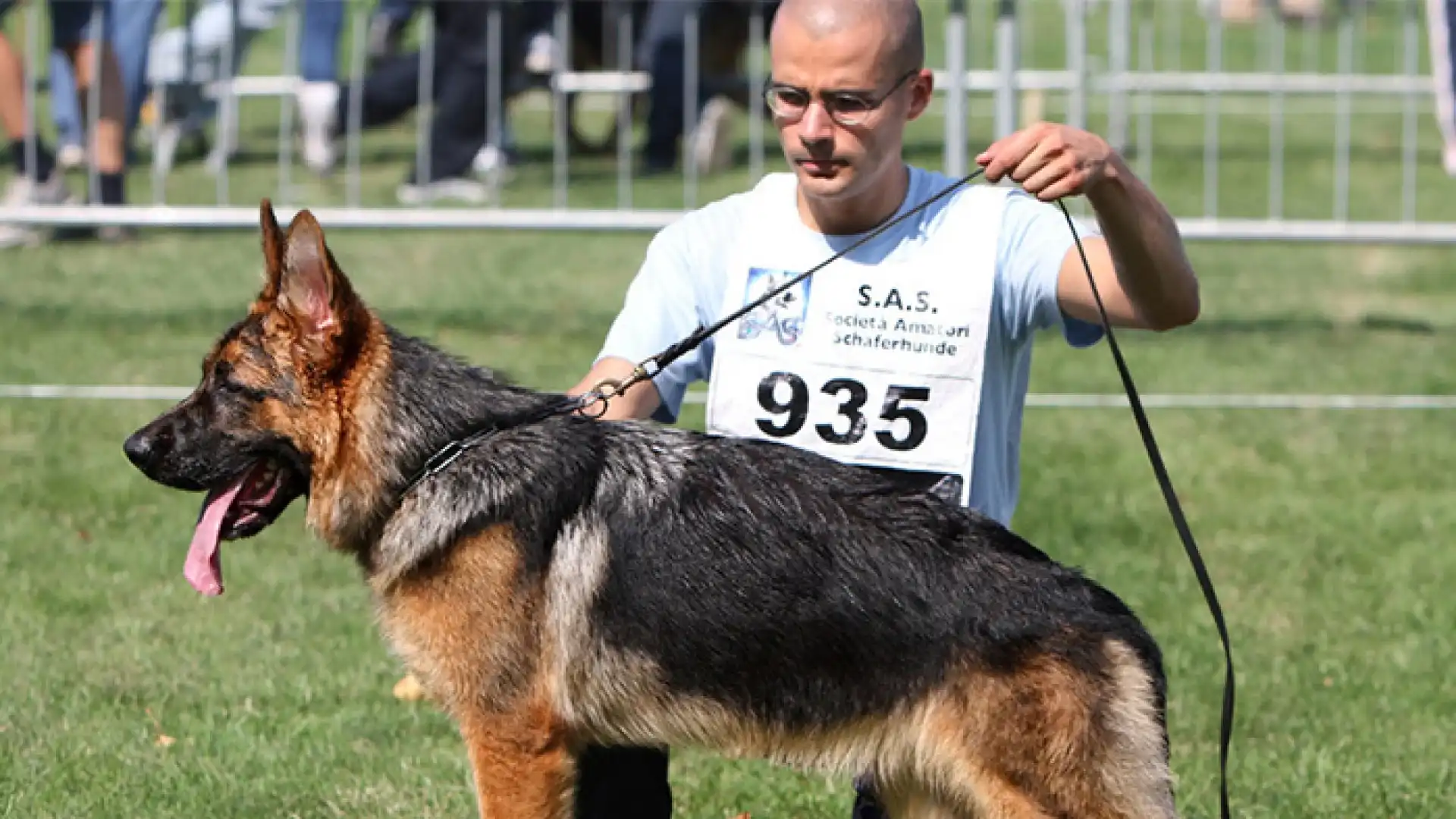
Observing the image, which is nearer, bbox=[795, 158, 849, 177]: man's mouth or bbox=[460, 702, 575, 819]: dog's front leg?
bbox=[460, 702, 575, 819]: dog's front leg

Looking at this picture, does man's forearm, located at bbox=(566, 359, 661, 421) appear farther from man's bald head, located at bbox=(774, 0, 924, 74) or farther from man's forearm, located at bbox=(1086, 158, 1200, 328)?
man's forearm, located at bbox=(1086, 158, 1200, 328)

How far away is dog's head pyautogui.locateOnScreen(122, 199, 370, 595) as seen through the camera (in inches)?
145

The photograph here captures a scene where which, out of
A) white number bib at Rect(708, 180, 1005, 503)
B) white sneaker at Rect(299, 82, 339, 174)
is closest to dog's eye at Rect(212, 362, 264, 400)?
white number bib at Rect(708, 180, 1005, 503)

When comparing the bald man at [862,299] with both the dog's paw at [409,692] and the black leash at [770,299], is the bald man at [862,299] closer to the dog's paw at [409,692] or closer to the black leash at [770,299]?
the black leash at [770,299]

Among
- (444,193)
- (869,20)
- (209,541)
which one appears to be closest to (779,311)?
(869,20)

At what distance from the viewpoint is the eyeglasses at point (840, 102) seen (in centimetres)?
400

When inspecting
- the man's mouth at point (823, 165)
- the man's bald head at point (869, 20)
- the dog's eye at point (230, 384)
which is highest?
the man's bald head at point (869, 20)

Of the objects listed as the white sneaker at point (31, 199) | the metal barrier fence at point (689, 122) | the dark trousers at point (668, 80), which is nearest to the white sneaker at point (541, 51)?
the metal barrier fence at point (689, 122)

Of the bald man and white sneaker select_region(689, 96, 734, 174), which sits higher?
white sneaker select_region(689, 96, 734, 174)

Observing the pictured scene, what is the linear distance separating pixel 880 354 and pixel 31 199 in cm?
861

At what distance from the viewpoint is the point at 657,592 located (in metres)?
3.70

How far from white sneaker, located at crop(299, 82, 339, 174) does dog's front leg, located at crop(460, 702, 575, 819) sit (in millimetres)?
11321

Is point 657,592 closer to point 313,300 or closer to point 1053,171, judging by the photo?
point 313,300

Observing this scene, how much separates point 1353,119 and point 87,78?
39.5 ft
